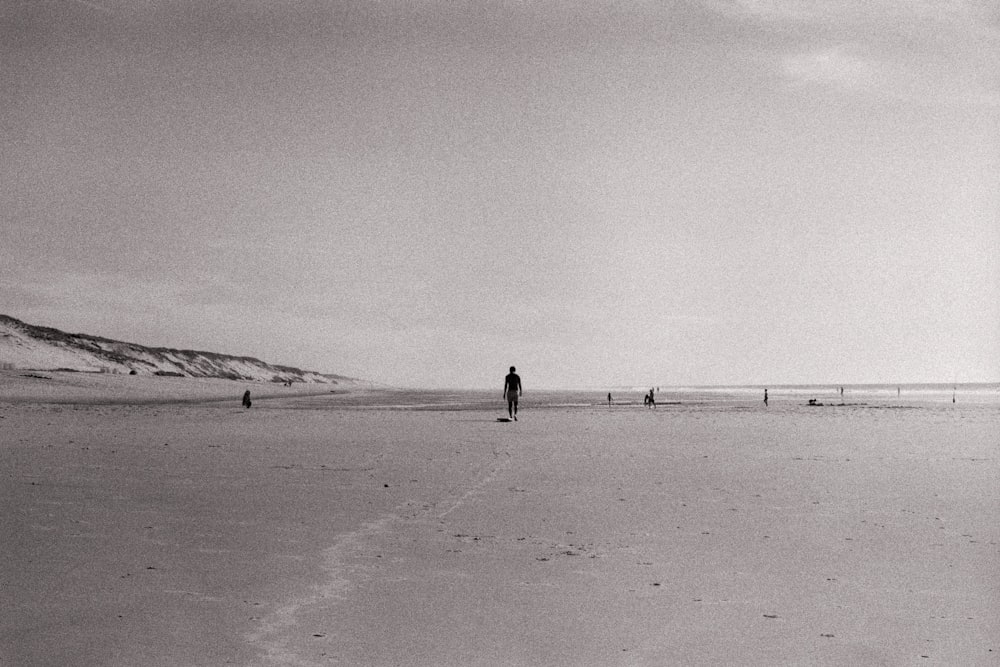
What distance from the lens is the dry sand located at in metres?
4.53

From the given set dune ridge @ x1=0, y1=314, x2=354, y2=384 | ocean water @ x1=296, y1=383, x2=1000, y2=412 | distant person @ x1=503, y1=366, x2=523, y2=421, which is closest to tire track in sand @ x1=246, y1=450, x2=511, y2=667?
distant person @ x1=503, y1=366, x2=523, y2=421

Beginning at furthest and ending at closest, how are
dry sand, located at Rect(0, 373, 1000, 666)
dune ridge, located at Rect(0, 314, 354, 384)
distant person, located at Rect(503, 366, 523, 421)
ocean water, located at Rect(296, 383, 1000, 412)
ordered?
1. dune ridge, located at Rect(0, 314, 354, 384)
2. ocean water, located at Rect(296, 383, 1000, 412)
3. distant person, located at Rect(503, 366, 523, 421)
4. dry sand, located at Rect(0, 373, 1000, 666)

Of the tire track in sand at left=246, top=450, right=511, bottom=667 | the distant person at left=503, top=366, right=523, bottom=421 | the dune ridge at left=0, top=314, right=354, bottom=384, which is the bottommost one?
the tire track in sand at left=246, top=450, right=511, bottom=667

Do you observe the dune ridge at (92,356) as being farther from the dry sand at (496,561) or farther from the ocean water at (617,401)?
the dry sand at (496,561)

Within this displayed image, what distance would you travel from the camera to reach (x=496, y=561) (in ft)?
21.3

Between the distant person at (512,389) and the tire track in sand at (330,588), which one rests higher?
the distant person at (512,389)

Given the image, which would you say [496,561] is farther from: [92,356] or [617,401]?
[92,356]

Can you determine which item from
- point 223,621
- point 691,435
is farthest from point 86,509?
point 691,435

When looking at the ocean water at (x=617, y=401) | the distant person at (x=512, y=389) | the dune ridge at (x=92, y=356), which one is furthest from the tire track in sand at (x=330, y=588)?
the dune ridge at (x=92, y=356)

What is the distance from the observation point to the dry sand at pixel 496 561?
453 cm

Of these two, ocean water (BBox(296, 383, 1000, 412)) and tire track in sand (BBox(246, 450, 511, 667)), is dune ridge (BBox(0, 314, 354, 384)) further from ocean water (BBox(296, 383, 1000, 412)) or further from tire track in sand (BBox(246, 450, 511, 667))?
tire track in sand (BBox(246, 450, 511, 667))

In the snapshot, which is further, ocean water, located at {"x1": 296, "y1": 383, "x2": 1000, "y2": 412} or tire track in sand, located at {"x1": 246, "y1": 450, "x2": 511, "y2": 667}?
ocean water, located at {"x1": 296, "y1": 383, "x2": 1000, "y2": 412}

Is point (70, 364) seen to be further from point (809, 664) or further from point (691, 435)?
point (809, 664)

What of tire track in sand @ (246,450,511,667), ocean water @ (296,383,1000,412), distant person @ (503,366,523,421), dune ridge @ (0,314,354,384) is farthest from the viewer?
dune ridge @ (0,314,354,384)
